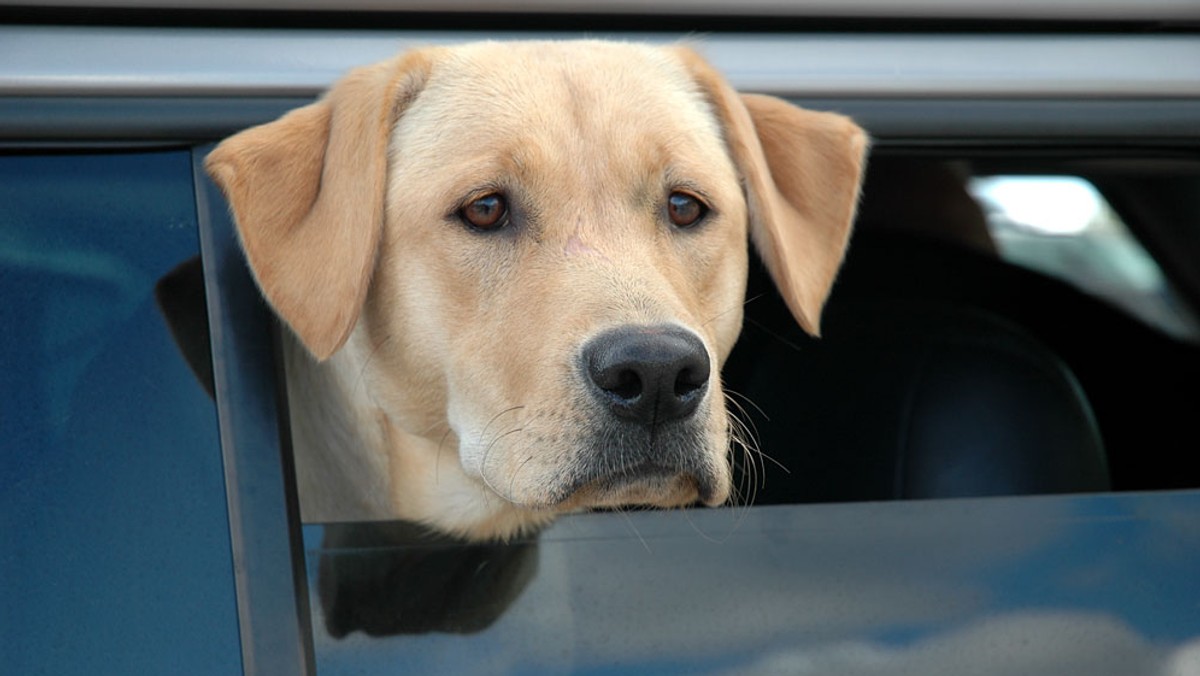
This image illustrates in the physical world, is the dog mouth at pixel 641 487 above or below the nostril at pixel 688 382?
below

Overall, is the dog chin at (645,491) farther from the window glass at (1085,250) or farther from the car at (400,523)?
the window glass at (1085,250)

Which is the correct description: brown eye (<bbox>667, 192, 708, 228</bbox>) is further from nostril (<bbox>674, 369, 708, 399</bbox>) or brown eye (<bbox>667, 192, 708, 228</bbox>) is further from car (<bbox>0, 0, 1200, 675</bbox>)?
nostril (<bbox>674, 369, 708, 399</bbox>)

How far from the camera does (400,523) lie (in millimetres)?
1708

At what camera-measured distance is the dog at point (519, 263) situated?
1745 mm

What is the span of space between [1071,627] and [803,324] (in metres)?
0.62

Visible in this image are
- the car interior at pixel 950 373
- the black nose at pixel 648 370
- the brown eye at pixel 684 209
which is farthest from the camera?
the car interior at pixel 950 373

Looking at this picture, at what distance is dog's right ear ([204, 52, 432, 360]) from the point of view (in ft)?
5.62

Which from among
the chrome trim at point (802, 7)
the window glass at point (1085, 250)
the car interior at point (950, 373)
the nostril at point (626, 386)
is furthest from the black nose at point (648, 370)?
the window glass at point (1085, 250)

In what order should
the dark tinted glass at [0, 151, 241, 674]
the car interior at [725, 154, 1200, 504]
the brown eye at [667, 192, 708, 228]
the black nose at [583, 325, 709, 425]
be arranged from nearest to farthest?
the dark tinted glass at [0, 151, 241, 674], the black nose at [583, 325, 709, 425], the brown eye at [667, 192, 708, 228], the car interior at [725, 154, 1200, 504]

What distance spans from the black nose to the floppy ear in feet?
1.38

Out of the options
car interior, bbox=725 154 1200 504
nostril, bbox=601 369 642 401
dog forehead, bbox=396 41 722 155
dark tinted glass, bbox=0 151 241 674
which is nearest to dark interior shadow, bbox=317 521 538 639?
dark tinted glass, bbox=0 151 241 674

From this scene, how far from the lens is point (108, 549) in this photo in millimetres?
1523

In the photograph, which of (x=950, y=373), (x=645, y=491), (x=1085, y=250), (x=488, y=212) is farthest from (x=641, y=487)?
(x=1085, y=250)

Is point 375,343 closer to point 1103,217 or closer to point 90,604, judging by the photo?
point 90,604
